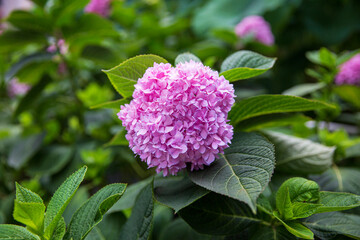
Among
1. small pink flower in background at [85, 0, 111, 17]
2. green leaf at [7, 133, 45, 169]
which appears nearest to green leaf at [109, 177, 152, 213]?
green leaf at [7, 133, 45, 169]

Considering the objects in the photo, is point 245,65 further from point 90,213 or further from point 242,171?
point 90,213

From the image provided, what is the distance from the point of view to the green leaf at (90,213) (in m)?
0.49

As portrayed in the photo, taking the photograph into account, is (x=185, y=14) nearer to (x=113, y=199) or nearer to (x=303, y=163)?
(x=303, y=163)

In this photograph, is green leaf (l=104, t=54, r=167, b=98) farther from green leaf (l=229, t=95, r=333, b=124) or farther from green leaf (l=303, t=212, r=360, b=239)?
green leaf (l=303, t=212, r=360, b=239)

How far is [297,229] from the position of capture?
503 millimetres

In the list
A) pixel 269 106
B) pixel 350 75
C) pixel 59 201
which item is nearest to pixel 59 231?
pixel 59 201

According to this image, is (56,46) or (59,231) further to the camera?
(56,46)

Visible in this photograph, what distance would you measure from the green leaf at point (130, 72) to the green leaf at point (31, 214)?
0.22 metres

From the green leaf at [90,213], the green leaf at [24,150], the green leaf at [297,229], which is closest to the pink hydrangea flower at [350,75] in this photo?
the green leaf at [297,229]

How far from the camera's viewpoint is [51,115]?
4.51 ft

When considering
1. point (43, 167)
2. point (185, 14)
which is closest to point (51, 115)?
point (43, 167)

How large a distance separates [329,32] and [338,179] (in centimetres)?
165

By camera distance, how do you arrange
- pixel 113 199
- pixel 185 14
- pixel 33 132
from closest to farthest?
1. pixel 113 199
2. pixel 33 132
3. pixel 185 14

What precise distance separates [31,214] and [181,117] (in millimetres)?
251
